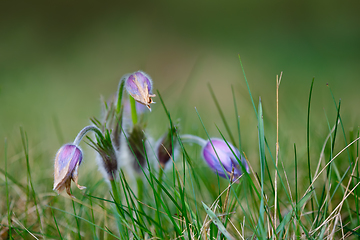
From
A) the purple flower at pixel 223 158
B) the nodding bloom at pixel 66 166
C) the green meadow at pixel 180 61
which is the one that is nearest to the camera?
the nodding bloom at pixel 66 166

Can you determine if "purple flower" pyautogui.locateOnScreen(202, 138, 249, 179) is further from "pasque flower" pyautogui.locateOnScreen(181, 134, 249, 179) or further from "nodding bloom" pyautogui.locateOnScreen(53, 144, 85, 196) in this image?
"nodding bloom" pyautogui.locateOnScreen(53, 144, 85, 196)

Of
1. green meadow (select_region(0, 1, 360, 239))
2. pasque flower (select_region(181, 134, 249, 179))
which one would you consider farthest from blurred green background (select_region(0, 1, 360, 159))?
pasque flower (select_region(181, 134, 249, 179))

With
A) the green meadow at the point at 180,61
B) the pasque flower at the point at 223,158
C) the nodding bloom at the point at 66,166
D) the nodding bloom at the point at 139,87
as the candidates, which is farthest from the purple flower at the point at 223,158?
the green meadow at the point at 180,61

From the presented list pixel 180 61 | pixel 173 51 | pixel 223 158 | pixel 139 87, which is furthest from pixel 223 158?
pixel 173 51

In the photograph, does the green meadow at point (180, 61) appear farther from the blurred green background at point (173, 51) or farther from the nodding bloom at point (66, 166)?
the nodding bloom at point (66, 166)

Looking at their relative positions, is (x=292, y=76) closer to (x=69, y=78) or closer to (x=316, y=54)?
(x=316, y=54)

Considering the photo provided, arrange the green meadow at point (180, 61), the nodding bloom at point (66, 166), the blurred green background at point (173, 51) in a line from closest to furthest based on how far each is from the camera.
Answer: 1. the nodding bloom at point (66, 166)
2. the green meadow at point (180, 61)
3. the blurred green background at point (173, 51)

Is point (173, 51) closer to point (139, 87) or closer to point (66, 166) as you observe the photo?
point (139, 87)
